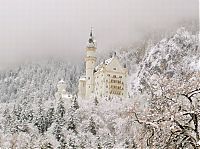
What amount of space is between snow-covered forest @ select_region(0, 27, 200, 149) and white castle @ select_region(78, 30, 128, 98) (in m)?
3.46

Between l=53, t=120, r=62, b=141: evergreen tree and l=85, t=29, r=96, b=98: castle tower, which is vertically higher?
l=85, t=29, r=96, b=98: castle tower

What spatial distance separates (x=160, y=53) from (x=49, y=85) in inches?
1720

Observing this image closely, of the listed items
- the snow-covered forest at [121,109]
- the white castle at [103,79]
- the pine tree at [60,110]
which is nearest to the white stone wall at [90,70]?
the white castle at [103,79]

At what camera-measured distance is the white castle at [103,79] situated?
9800 centimetres

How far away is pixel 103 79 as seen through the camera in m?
98.9

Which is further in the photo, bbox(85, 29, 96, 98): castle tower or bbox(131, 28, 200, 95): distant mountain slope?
bbox(131, 28, 200, 95): distant mountain slope

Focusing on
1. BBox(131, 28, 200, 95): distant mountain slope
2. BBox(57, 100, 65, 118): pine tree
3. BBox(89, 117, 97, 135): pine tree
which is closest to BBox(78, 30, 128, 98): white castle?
BBox(57, 100, 65, 118): pine tree

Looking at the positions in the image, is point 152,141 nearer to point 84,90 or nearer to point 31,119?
point 31,119

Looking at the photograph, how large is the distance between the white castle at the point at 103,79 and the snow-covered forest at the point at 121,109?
11.4 ft

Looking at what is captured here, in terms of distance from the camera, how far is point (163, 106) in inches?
419

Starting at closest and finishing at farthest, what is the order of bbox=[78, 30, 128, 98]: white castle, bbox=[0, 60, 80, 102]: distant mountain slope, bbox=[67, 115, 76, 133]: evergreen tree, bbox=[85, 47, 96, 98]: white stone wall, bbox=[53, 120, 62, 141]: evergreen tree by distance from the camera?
bbox=[53, 120, 62, 141]: evergreen tree < bbox=[67, 115, 76, 133]: evergreen tree < bbox=[78, 30, 128, 98]: white castle < bbox=[85, 47, 96, 98]: white stone wall < bbox=[0, 60, 80, 102]: distant mountain slope

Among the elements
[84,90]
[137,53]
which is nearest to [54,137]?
[84,90]

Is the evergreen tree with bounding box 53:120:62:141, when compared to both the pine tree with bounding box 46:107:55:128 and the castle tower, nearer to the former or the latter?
the pine tree with bounding box 46:107:55:128

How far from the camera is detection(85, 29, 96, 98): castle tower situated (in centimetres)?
10100
